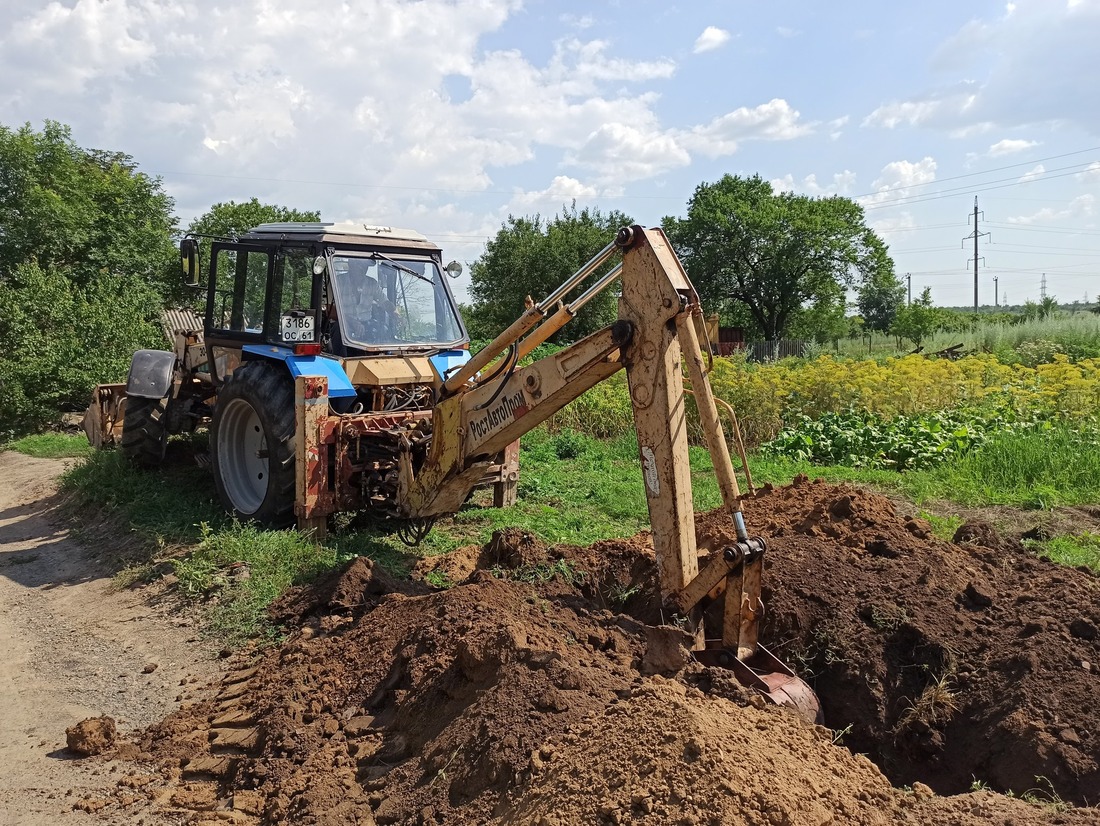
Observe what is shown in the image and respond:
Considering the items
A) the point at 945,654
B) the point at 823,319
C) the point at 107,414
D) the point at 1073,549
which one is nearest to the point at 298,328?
the point at 107,414

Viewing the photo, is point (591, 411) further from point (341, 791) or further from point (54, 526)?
point (341, 791)

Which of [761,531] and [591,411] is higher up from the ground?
[591,411]

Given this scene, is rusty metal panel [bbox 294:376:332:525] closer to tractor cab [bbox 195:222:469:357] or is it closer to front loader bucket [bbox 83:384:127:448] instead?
tractor cab [bbox 195:222:469:357]

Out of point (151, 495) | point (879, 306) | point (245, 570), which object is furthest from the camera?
point (879, 306)

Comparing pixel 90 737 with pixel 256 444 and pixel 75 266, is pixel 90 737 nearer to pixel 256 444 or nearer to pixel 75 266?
pixel 256 444

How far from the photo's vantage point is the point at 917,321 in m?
36.3

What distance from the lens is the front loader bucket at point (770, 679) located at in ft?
12.0

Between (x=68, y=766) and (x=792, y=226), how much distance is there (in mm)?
38798

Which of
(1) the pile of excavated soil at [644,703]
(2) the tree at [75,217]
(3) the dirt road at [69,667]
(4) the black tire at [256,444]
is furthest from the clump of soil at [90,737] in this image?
(2) the tree at [75,217]

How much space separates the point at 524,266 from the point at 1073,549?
28.6 m

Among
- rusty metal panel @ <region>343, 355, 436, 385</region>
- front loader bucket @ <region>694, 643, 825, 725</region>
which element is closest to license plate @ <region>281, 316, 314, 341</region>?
rusty metal panel @ <region>343, 355, 436, 385</region>

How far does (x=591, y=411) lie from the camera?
13180mm

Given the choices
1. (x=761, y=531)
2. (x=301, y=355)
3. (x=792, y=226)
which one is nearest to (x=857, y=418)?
(x=761, y=531)

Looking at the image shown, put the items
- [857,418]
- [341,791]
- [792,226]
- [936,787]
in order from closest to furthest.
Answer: [341,791] < [936,787] < [857,418] < [792,226]
